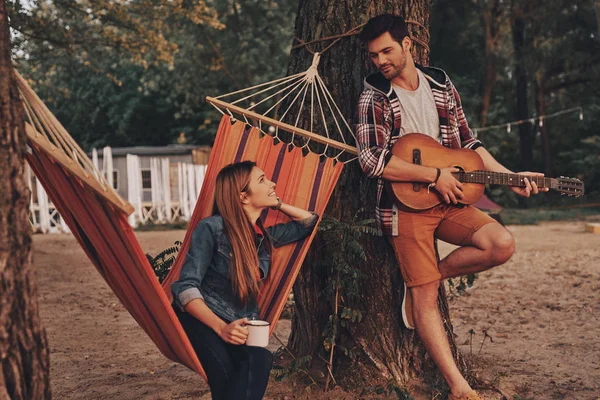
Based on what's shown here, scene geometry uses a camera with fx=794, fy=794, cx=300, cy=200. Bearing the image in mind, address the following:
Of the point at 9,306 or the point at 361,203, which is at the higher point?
the point at 361,203

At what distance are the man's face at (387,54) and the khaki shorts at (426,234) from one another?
0.65 m

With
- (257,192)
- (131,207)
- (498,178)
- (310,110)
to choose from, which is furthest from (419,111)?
(131,207)

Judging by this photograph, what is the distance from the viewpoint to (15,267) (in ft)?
7.40

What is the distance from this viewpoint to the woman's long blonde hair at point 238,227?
3.19m

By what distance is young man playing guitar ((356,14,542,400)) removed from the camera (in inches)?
137

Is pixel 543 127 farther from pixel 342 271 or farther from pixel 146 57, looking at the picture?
pixel 342 271

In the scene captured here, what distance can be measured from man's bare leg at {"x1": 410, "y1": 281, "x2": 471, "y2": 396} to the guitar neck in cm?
50

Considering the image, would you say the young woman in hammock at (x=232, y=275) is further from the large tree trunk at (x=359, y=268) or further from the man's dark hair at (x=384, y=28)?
the man's dark hair at (x=384, y=28)

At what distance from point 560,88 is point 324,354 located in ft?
79.9

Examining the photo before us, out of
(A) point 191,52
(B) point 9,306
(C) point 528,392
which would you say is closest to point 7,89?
(B) point 9,306

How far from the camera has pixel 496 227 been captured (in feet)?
11.5

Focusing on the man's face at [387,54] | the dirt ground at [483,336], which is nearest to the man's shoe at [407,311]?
the dirt ground at [483,336]

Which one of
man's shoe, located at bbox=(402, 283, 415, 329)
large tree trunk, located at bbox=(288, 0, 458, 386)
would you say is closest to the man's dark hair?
large tree trunk, located at bbox=(288, 0, 458, 386)

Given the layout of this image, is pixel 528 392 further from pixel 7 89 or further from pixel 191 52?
pixel 191 52
